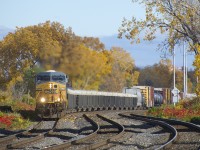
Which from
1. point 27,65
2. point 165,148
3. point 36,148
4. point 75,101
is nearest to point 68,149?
point 36,148

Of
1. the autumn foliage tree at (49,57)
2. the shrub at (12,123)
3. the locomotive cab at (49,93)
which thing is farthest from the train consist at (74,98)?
the shrub at (12,123)

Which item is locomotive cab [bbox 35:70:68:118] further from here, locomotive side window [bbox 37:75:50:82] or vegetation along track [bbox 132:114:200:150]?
vegetation along track [bbox 132:114:200:150]

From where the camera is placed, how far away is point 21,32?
223 feet

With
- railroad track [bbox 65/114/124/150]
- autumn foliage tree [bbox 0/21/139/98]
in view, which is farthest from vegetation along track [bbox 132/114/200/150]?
autumn foliage tree [bbox 0/21/139/98]

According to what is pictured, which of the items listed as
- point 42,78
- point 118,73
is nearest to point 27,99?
point 42,78

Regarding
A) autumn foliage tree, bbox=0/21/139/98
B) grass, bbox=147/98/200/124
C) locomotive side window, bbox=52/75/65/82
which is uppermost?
autumn foliage tree, bbox=0/21/139/98

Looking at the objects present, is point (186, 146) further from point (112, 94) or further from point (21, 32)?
point (21, 32)

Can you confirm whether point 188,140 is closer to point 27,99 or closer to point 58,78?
point 58,78

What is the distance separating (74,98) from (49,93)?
328 inches

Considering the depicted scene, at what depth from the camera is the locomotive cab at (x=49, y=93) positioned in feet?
107

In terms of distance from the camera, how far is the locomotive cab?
32688 millimetres

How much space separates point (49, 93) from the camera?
108ft

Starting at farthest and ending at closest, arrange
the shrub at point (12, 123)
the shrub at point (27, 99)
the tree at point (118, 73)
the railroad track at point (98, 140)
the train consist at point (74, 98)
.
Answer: the tree at point (118, 73)
the shrub at point (27, 99)
the train consist at point (74, 98)
the shrub at point (12, 123)
the railroad track at point (98, 140)

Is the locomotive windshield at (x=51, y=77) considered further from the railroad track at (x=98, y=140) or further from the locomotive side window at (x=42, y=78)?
the railroad track at (x=98, y=140)
